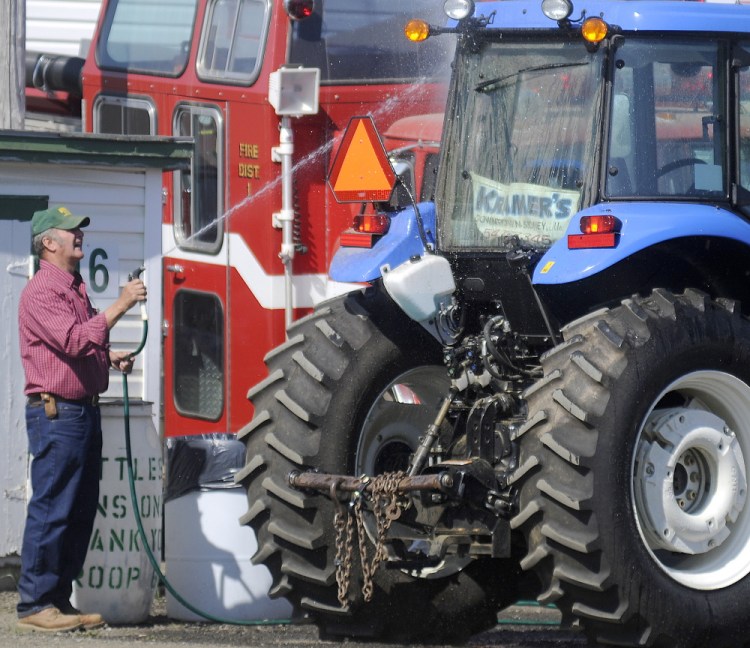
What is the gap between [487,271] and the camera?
6.48 m

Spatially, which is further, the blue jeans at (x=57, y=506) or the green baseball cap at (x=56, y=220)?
the green baseball cap at (x=56, y=220)

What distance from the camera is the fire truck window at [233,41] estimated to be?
9.55 m

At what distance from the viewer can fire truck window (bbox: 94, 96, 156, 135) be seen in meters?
10.4

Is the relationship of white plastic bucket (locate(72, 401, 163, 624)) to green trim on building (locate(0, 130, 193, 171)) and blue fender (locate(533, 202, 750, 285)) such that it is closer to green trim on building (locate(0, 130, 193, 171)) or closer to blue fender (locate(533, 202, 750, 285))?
green trim on building (locate(0, 130, 193, 171))

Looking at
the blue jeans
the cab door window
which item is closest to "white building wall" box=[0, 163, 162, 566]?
the blue jeans

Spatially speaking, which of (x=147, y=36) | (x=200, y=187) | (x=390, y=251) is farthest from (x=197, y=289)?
(x=390, y=251)

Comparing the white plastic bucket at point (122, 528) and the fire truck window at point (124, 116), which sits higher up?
Result: the fire truck window at point (124, 116)

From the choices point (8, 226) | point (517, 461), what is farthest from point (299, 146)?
point (517, 461)

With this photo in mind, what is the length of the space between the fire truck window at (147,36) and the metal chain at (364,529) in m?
4.70

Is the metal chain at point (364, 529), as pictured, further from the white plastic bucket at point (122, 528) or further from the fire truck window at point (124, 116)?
the fire truck window at point (124, 116)

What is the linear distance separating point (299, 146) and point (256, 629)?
3.25 metres

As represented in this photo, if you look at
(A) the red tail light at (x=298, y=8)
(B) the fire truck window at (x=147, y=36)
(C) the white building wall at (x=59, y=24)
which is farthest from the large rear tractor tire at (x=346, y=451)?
(C) the white building wall at (x=59, y=24)

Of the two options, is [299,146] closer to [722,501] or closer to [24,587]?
[24,587]

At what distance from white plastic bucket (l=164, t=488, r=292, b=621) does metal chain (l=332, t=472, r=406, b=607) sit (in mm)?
1099
